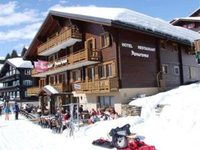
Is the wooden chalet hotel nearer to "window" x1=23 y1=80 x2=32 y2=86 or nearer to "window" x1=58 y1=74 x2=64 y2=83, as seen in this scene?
"window" x1=58 y1=74 x2=64 y2=83

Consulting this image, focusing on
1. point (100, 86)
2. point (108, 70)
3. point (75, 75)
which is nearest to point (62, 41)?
point (75, 75)

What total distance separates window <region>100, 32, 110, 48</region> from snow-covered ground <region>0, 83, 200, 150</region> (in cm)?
662

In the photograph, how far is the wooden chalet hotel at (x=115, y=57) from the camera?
23.9 metres

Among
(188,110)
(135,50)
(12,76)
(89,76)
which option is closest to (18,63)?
(12,76)

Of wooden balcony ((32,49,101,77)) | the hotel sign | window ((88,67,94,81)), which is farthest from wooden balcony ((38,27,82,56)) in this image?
the hotel sign

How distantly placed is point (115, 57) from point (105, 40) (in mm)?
2103

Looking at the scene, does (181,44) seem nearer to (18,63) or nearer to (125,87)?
(125,87)

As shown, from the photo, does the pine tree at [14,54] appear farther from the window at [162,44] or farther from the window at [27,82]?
the window at [162,44]

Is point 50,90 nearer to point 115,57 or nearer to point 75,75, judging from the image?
point 75,75

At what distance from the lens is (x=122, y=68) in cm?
2386

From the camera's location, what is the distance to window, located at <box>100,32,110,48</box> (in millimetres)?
24709

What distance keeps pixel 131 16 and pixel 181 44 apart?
6980 millimetres

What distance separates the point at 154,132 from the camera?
1462cm

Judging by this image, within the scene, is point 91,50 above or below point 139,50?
above
